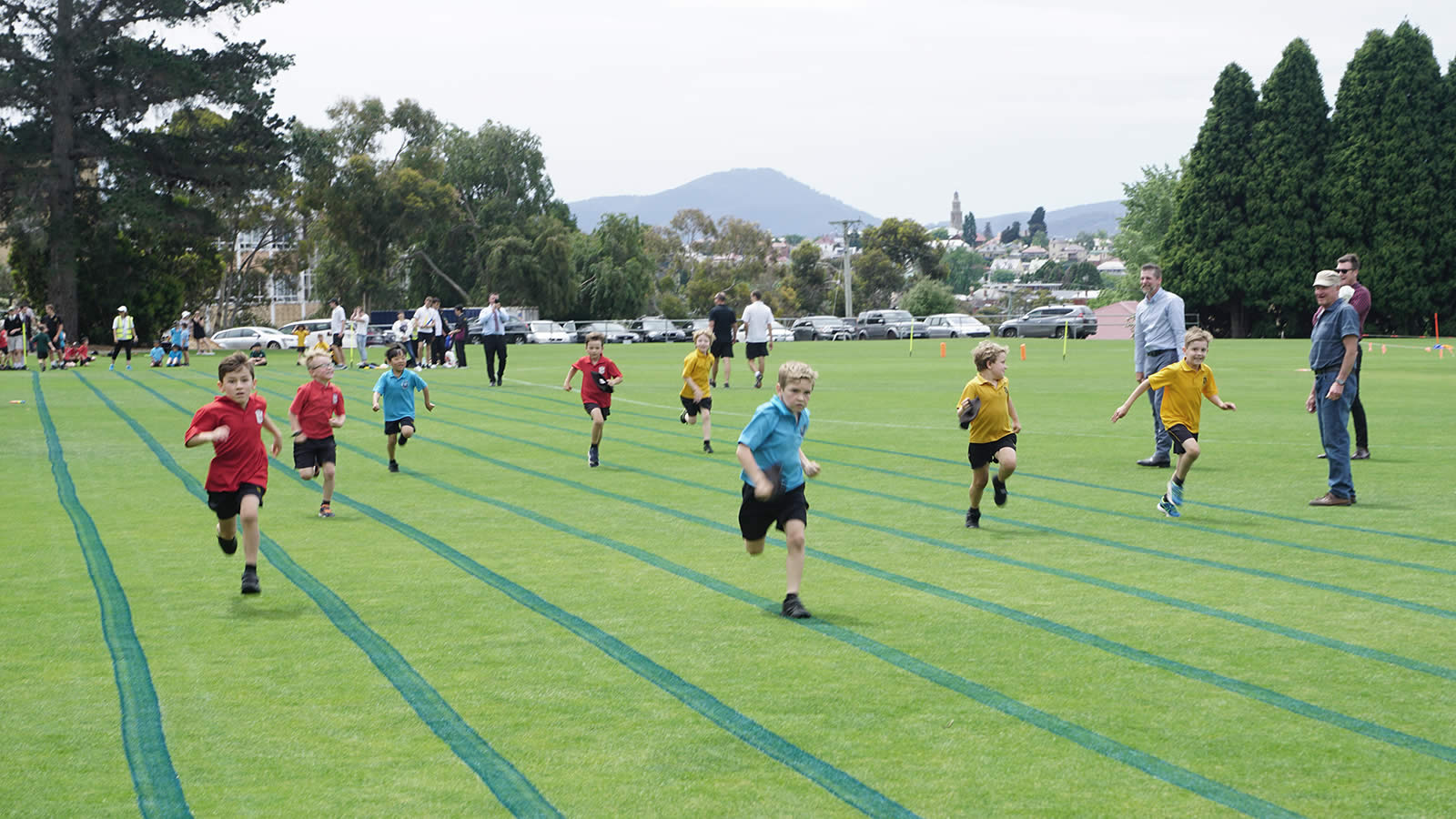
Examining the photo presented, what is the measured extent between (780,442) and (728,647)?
46.6 inches

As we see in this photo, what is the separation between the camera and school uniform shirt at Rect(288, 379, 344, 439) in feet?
37.2

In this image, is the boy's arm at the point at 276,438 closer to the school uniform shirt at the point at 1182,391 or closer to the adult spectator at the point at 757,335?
the school uniform shirt at the point at 1182,391

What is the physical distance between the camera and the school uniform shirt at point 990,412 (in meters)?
10.7

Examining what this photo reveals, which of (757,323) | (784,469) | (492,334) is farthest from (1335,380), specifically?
(492,334)

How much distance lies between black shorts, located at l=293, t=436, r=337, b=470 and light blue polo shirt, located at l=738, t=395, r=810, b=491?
5080mm

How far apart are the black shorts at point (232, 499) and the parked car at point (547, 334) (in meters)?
62.0

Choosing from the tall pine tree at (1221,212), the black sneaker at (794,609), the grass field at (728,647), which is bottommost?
the grass field at (728,647)

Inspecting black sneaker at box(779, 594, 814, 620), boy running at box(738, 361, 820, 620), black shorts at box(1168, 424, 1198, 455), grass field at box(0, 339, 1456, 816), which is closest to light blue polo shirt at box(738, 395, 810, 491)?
boy running at box(738, 361, 820, 620)

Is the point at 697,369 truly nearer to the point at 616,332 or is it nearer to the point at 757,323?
the point at 757,323

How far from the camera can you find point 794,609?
25.2 feet

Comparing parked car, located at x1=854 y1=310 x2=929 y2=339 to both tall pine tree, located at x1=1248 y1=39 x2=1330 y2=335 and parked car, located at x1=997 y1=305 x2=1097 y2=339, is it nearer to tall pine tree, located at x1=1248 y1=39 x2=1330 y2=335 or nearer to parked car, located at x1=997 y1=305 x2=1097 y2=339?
parked car, located at x1=997 y1=305 x2=1097 y2=339

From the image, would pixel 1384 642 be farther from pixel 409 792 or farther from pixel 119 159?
pixel 119 159

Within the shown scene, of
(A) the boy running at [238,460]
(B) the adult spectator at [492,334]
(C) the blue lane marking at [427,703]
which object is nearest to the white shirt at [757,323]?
(B) the adult spectator at [492,334]

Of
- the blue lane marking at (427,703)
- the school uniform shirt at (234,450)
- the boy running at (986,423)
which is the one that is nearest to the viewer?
the blue lane marking at (427,703)
